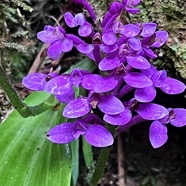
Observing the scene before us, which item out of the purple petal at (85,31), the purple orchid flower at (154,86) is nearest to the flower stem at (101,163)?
the purple orchid flower at (154,86)

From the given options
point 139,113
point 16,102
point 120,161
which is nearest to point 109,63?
point 139,113

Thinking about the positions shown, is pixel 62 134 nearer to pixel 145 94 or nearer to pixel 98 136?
pixel 98 136

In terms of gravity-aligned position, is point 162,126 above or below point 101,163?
above

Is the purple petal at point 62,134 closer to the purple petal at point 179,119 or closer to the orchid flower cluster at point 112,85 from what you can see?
the orchid flower cluster at point 112,85

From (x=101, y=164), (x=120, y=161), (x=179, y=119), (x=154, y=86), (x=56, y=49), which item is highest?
(x=56, y=49)

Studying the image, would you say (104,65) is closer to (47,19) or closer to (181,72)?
(181,72)

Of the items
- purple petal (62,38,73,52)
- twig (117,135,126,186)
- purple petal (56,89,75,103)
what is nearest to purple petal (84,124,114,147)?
purple petal (56,89,75,103)

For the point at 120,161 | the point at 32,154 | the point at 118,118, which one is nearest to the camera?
the point at 118,118
